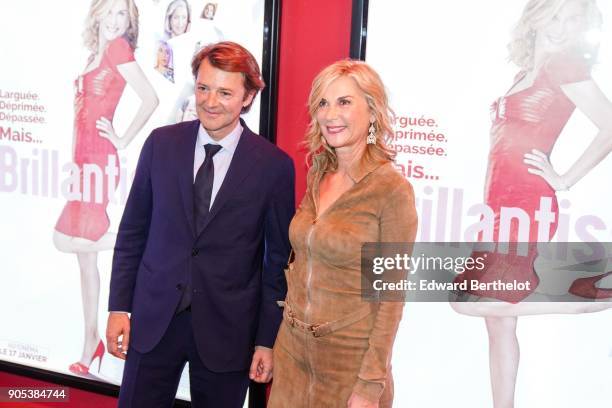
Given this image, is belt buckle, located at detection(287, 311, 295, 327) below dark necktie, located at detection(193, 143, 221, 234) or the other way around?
below

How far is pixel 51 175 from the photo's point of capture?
2875 millimetres

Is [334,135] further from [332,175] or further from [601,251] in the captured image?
[601,251]

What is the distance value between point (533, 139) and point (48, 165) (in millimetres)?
1990

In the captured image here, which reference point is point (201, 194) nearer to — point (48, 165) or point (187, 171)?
point (187, 171)

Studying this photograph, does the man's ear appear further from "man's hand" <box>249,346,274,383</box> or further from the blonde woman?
"man's hand" <box>249,346,274,383</box>

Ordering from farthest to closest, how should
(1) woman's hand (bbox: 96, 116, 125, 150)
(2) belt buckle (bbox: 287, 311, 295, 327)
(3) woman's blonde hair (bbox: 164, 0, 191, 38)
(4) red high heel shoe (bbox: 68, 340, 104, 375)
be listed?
1. (4) red high heel shoe (bbox: 68, 340, 104, 375)
2. (1) woman's hand (bbox: 96, 116, 125, 150)
3. (3) woman's blonde hair (bbox: 164, 0, 191, 38)
4. (2) belt buckle (bbox: 287, 311, 295, 327)

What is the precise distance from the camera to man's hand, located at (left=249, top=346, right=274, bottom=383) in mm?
2084

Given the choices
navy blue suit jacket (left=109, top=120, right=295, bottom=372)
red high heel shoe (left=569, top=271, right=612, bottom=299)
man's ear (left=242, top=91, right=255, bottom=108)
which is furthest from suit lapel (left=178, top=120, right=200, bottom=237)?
red high heel shoe (left=569, top=271, right=612, bottom=299)

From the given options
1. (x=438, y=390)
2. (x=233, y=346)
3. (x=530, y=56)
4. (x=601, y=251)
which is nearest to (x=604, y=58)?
(x=530, y=56)

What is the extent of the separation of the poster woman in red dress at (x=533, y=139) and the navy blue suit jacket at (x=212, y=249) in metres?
0.70

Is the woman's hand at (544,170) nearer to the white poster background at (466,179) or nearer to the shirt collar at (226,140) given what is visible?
the white poster background at (466,179)

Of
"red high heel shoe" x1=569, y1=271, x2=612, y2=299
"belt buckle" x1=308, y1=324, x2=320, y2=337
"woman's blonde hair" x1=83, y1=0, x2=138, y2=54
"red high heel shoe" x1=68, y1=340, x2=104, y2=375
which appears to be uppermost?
"woman's blonde hair" x1=83, y1=0, x2=138, y2=54

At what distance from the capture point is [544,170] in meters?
2.13

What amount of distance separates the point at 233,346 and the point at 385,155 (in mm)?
773
